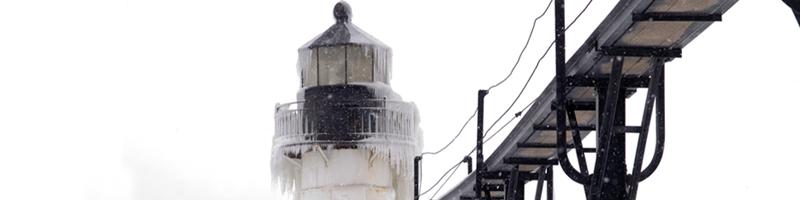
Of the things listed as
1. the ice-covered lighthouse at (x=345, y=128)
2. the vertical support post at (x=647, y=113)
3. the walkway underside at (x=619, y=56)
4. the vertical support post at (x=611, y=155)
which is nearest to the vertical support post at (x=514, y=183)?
the walkway underside at (x=619, y=56)

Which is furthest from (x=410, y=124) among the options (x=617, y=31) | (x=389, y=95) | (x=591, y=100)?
(x=617, y=31)

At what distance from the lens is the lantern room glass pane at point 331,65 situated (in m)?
28.6

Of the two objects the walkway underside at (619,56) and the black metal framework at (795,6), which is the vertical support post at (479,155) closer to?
the walkway underside at (619,56)

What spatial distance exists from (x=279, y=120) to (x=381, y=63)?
7.38ft

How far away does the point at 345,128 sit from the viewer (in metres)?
27.9

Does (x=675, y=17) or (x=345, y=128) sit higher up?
(x=675, y=17)

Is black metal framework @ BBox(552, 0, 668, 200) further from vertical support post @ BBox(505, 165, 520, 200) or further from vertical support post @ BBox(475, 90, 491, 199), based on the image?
vertical support post @ BBox(475, 90, 491, 199)

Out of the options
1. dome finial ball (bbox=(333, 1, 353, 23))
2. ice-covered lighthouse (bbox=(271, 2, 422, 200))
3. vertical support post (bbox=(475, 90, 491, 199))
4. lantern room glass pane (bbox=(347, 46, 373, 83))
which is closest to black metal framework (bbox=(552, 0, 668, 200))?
vertical support post (bbox=(475, 90, 491, 199))

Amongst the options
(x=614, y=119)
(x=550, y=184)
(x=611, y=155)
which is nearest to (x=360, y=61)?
(x=550, y=184)

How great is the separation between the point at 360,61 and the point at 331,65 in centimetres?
57

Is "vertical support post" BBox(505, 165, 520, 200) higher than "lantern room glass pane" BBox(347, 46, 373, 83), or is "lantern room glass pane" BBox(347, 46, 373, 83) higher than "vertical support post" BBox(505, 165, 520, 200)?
"lantern room glass pane" BBox(347, 46, 373, 83)

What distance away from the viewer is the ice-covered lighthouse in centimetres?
2764

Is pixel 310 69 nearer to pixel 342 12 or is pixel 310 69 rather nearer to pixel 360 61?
pixel 360 61

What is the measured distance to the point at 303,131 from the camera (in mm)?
28078
